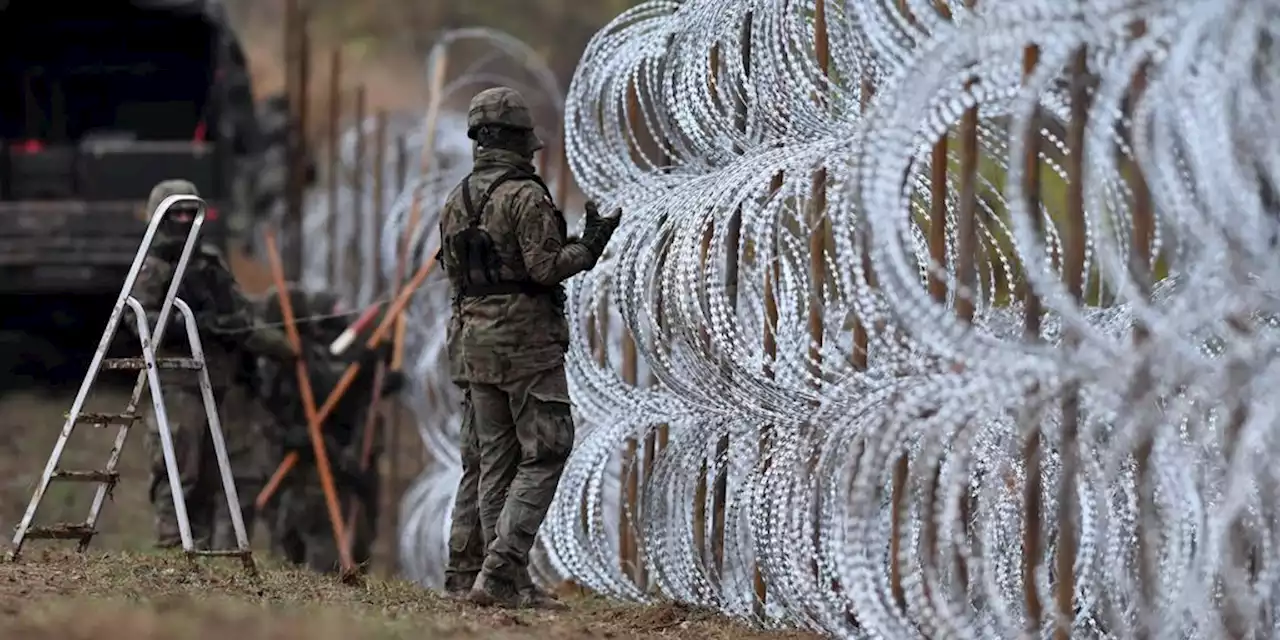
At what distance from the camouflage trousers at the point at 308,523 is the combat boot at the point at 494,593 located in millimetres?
4749

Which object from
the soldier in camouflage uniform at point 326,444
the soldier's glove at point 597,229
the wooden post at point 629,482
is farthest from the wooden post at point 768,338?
the soldier in camouflage uniform at point 326,444

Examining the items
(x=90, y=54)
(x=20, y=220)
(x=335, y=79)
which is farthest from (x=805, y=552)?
(x=335, y=79)

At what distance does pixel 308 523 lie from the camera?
12.4 metres

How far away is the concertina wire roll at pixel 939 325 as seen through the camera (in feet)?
15.0

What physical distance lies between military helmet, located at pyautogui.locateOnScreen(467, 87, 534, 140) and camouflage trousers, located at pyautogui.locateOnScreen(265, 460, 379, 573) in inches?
202

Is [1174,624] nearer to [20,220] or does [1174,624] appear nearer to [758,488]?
[758,488]

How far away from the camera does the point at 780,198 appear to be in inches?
267

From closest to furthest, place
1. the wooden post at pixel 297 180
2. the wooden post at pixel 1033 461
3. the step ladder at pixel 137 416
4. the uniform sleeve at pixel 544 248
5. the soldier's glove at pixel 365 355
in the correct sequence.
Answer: the wooden post at pixel 1033 461
the uniform sleeve at pixel 544 248
the step ladder at pixel 137 416
the soldier's glove at pixel 365 355
the wooden post at pixel 297 180

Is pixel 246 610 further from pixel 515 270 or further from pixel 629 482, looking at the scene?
pixel 629 482

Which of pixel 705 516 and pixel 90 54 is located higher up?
pixel 90 54

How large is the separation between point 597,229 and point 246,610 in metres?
1.86

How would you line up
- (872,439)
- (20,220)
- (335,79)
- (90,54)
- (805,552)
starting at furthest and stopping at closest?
(335,79)
(90,54)
(20,220)
(805,552)
(872,439)

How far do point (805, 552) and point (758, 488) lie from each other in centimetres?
43

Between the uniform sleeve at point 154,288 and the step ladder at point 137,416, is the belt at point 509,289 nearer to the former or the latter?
the step ladder at point 137,416
